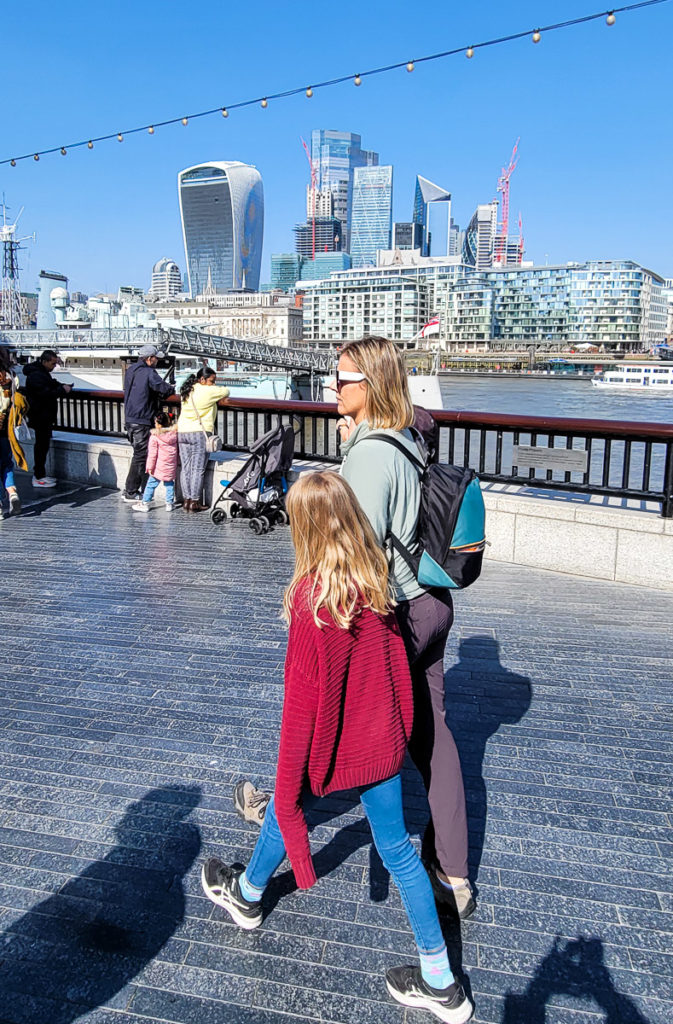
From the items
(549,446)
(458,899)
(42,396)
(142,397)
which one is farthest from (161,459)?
(458,899)

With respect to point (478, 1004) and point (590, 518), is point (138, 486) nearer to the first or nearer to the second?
point (590, 518)

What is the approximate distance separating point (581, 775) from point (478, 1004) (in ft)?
4.46

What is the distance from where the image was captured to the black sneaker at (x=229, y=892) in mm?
2279

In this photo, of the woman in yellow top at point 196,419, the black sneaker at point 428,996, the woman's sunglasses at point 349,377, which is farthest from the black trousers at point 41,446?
the black sneaker at point 428,996

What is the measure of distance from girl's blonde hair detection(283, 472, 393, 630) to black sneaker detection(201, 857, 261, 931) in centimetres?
102

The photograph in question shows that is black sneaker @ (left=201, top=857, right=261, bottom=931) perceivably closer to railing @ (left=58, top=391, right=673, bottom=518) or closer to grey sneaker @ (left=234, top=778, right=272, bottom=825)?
grey sneaker @ (left=234, top=778, right=272, bottom=825)

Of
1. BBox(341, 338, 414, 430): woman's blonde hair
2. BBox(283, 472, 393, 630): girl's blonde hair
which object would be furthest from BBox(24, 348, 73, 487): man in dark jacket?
BBox(283, 472, 393, 630): girl's blonde hair

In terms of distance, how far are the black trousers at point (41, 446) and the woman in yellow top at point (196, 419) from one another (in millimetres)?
2131

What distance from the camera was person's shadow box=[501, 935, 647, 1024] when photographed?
2006mm

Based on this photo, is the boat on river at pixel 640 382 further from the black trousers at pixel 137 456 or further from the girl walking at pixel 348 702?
the girl walking at pixel 348 702

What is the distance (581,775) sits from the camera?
320 cm

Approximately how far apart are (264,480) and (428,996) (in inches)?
237

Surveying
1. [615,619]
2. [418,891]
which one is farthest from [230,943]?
[615,619]

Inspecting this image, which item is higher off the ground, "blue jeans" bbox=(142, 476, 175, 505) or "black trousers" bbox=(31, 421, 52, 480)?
"black trousers" bbox=(31, 421, 52, 480)
